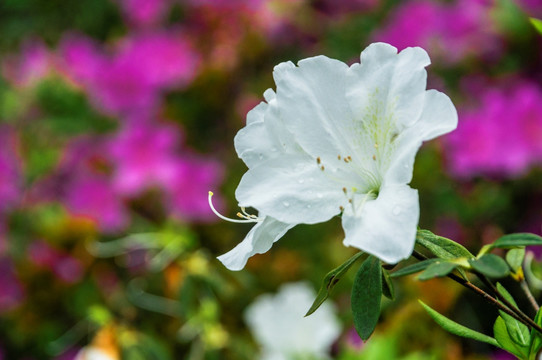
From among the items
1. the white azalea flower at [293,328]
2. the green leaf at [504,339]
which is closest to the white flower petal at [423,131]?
the green leaf at [504,339]

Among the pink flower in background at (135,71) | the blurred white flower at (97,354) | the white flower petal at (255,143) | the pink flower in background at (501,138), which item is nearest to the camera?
the white flower petal at (255,143)

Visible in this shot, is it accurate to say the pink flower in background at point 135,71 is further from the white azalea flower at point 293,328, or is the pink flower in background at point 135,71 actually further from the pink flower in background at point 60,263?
the white azalea flower at point 293,328

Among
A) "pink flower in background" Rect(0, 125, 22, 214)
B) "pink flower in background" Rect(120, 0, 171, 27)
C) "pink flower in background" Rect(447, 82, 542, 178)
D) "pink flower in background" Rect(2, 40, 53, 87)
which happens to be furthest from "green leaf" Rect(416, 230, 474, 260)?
"pink flower in background" Rect(120, 0, 171, 27)

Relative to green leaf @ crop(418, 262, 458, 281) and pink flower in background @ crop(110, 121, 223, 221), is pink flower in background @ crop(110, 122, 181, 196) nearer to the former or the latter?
pink flower in background @ crop(110, 121, 223, 221)

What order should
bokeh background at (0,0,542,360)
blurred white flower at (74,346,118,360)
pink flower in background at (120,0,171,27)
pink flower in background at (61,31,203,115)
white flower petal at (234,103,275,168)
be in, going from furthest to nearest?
pink flower in background at (120,0,171,27) → pink flower in background at (61,31,203,115) → bokeh background at (0,0,542,360) → blurred white flower at (74,346,118,360) → white flower petal at (234,103,275,168)

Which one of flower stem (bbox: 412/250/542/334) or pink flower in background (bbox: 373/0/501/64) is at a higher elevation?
flower stem (bbox: 412/250/542/334)

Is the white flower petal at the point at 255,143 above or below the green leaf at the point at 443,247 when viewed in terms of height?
above
